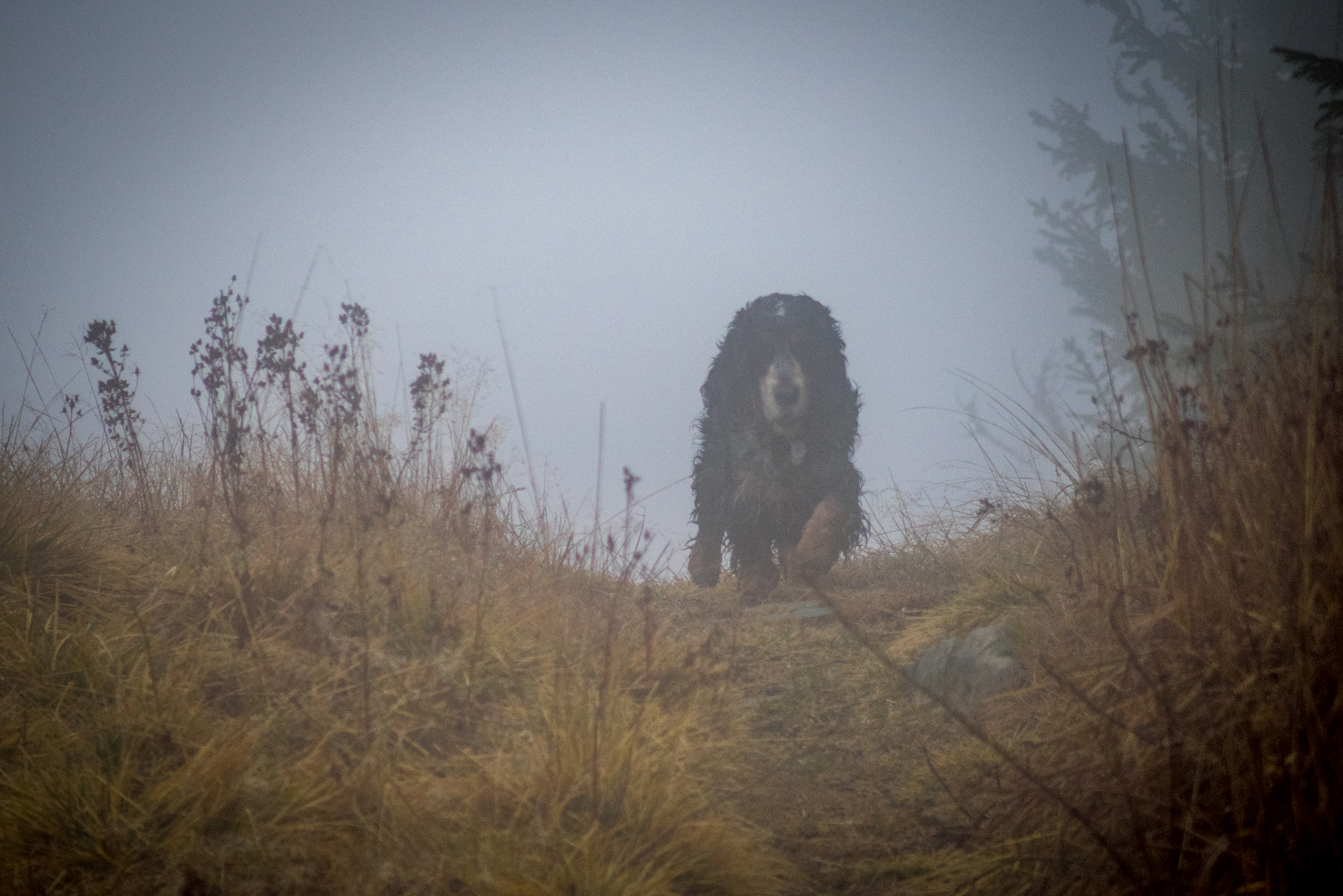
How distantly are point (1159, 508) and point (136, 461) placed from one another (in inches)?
168

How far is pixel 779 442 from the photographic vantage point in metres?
4.75

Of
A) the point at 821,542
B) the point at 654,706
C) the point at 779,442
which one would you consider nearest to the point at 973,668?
the point at 654,706

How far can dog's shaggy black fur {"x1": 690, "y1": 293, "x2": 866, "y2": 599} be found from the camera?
183 inches

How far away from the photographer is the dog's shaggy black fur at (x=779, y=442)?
4645 millimetres

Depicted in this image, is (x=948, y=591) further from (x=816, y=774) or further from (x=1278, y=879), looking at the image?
(x=1278, y=879)

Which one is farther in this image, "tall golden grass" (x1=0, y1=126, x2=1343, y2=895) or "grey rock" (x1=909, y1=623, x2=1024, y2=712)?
"grey rock" (x1=909, y1=623, x2=1024, y2=712)

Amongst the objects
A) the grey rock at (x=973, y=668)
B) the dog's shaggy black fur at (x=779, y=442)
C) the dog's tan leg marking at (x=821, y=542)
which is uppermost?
the dog's shaggy black fur at (x=779, y=442)

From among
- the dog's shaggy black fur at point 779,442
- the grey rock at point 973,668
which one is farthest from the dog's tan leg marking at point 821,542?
the grey rock at point 973,668

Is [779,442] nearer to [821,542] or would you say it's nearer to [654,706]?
[821,542]

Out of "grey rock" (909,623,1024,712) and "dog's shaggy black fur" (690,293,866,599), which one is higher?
"dog's shaggy black fur" (690,293,866,599)

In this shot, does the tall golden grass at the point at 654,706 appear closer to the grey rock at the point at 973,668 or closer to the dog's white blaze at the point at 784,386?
the grey rock at the point at 973,668

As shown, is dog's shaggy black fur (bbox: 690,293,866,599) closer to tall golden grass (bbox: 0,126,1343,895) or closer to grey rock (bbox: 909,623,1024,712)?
tall golden grass (bbox: 0,126,1343,895)

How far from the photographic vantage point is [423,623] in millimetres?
2229

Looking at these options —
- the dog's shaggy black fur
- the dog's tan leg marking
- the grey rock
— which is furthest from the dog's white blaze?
the grey rock
